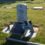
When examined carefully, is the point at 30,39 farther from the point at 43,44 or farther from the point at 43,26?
the point at 43,26

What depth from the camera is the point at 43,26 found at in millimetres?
7738

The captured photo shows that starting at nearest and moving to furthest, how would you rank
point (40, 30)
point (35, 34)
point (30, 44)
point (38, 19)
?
1. point (30, 44)
2. point (35, 34)
3. point (40, 30)
4. point (38, 19)

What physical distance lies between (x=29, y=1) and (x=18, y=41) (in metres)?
9.39

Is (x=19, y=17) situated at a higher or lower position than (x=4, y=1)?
higher

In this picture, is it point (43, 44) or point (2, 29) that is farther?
point (2, 29)

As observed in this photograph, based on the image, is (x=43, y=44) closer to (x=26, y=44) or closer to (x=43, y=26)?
(x=26, y=44)

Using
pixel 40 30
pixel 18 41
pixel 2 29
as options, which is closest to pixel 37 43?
pixel 18 41

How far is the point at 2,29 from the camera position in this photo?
286 inches

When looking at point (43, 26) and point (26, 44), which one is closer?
point (26, 44)

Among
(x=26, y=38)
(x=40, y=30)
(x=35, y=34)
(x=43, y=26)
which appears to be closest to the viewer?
(x=26, y=38)

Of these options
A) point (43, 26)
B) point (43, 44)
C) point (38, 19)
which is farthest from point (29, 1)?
point (43, 44)

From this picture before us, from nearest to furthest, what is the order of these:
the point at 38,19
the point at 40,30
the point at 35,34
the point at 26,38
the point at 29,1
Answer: the point at 26,38, the point at 35,34, the point at 40,30, the point at 38,19, the point at 29,1

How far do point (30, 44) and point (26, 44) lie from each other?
0.40 feet

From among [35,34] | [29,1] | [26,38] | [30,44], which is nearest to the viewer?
[30,44]
